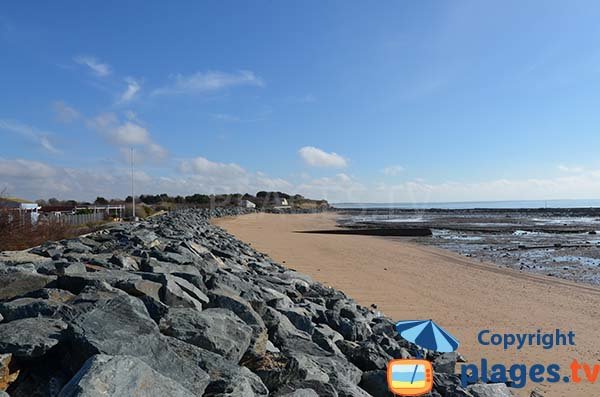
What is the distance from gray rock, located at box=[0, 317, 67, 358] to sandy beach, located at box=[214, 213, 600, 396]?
4.56 metres

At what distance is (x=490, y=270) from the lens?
46.3 feet

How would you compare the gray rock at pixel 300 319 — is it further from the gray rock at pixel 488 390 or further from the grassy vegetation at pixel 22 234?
the grassy vegetation at pixel 22 234

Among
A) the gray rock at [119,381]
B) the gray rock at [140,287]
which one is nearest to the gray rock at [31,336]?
the gray rock at [119,381]

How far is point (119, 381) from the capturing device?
230cm

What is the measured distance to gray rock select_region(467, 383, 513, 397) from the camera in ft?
13.3

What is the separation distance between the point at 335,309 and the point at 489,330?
2.73 meters

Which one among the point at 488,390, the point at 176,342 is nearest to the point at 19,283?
the point at 176,342

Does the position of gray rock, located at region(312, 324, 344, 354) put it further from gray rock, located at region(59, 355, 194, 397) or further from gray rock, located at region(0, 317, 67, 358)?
gray rock, located at region(0, 317, 67, 358)

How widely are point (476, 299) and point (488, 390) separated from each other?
578cm

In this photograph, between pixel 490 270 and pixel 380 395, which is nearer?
pixel 380 395

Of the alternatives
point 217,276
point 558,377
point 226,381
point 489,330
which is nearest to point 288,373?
point 226,381

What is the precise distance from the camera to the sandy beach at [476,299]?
6.21 meters

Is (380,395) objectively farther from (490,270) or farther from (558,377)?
(490,270)

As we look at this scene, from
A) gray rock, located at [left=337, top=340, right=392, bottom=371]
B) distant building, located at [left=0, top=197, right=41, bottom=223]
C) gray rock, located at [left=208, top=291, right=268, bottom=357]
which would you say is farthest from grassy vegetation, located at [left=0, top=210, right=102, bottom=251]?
gray rock, located at [left=337, top=340, right=392, bottom=371]
